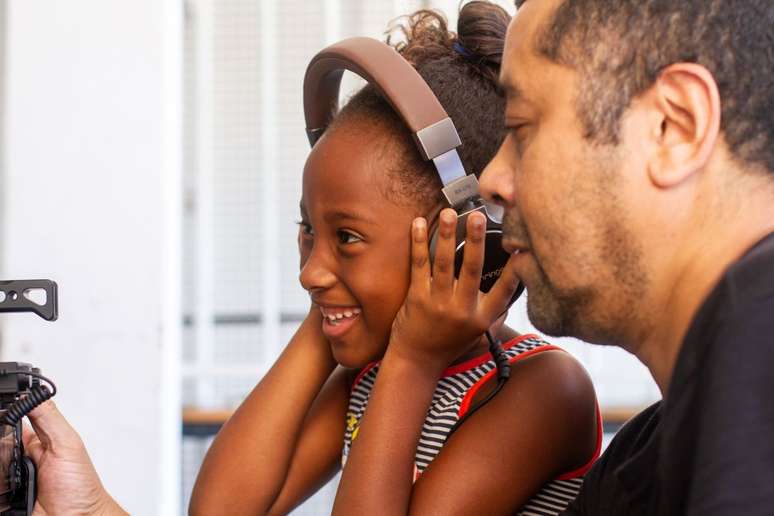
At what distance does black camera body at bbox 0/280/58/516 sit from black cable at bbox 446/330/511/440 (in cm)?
45

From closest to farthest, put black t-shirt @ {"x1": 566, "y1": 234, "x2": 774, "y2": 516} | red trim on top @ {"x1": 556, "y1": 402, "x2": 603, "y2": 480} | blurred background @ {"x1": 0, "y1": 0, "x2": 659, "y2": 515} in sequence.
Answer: black t-shirt @ {"x1": 566, "y1": 234, "x2": 774, "y2": 516}
red trim on top @ {"x1": 556, "y1": 402, "x2": 603, "y2": 480}
blurred background @ {"x1": 0, "y1": 0, "x2": 659, "y2": 515}

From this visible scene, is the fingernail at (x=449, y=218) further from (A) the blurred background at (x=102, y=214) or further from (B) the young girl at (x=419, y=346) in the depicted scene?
(A) the blurred background at (x=102, y=214)

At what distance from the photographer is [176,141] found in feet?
7.04

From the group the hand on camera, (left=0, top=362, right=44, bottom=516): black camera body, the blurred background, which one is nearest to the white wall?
the blurred background

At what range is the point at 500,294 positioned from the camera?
1088mm

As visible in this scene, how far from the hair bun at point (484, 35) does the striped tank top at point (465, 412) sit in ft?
1.10

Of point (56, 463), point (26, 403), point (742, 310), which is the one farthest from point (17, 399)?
point (742, 310)

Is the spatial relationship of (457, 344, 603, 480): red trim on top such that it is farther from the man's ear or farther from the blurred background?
the blurred background

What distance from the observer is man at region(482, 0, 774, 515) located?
0.77m

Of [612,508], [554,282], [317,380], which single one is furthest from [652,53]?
[317,380]

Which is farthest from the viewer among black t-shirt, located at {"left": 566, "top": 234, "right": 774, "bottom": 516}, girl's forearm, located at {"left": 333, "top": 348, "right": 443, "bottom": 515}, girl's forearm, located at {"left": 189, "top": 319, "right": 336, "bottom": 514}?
girl's forearm, located at {"left": 189, "top": 319, "right": 336, "bottom": 514}

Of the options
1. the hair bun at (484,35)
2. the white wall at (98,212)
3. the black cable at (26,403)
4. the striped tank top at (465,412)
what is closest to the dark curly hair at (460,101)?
the hair bun at (484,35)

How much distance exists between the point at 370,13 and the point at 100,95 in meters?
0.75

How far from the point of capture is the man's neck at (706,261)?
78 cm
